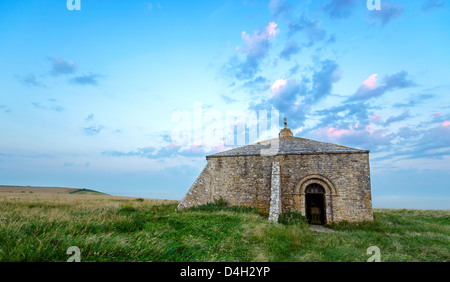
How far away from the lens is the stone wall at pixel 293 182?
11.6 meters

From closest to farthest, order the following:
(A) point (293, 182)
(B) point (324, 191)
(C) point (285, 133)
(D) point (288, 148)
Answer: (B) point (324, 191) < (A) point (293, 182) < (D) point (288, 148) < (C) point (285, 133)

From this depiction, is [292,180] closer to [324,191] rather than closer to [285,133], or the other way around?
[324,191]

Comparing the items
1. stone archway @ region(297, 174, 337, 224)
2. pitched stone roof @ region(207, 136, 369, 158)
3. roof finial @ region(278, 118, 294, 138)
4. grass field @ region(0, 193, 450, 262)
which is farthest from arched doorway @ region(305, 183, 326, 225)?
roof finial @ region(278, 118, 294, 138)

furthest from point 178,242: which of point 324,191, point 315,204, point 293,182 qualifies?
point 315,204

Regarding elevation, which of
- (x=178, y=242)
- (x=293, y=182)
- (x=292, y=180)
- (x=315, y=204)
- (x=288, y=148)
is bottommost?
(x=315, y=204)

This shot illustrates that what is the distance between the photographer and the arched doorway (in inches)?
491

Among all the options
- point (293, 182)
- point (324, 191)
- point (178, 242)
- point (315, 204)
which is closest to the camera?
point (178, 242)

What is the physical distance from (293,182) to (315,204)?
313 centimetres

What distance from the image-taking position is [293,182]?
41.3 ft

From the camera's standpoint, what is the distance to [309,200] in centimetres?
1429

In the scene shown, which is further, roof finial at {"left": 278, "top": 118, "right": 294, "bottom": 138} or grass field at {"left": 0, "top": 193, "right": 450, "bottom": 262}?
roof finial at {"left": 278, "top": 118, "right": 294, "bottom": 138}

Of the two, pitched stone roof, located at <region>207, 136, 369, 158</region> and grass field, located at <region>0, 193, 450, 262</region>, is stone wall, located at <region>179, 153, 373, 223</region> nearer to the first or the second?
pitched stone roof, located at <region>207, 136, 369, 158</region>

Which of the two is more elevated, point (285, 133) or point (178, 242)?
point (285, 133)
